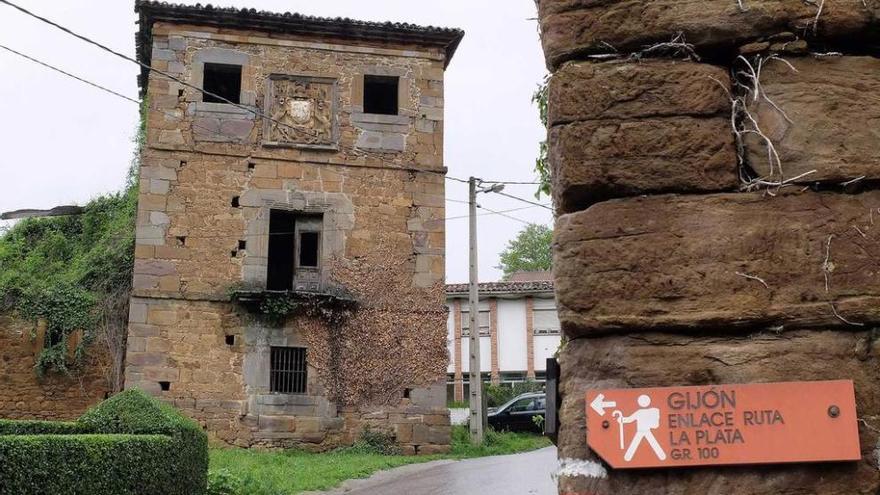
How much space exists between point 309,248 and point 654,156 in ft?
53.7

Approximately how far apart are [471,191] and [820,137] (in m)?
17.9

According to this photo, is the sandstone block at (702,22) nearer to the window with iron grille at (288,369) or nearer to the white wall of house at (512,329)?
the window with iron grille at (288,369)

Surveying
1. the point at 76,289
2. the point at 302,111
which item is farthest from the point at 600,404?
the point at 76,289

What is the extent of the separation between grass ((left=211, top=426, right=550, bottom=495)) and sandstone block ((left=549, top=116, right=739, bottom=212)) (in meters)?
9.36

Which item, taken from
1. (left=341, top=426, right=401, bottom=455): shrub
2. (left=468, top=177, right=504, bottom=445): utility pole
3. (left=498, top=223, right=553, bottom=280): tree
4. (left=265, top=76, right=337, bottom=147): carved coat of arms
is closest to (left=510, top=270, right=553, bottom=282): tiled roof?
(left=498, top=223, right=553, bottom=280): tree

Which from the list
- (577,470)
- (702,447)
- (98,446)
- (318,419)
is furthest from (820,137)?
(318,419)

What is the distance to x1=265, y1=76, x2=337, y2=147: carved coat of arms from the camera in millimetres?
18484

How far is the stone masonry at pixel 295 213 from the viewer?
17.3 metres

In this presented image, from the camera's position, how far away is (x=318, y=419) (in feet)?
57.3

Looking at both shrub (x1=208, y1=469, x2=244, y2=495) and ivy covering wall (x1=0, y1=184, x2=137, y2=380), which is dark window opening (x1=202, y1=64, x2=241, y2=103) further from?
shrub (x1=208, y1=469, x2=244, y2=495)

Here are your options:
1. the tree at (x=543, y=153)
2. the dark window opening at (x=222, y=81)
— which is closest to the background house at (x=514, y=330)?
the dark window opening at (x=222, y=81)

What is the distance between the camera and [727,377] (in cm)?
248

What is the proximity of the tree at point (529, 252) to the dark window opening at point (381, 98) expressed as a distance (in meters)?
25.7

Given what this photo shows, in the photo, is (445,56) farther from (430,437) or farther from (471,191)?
(430,437)
